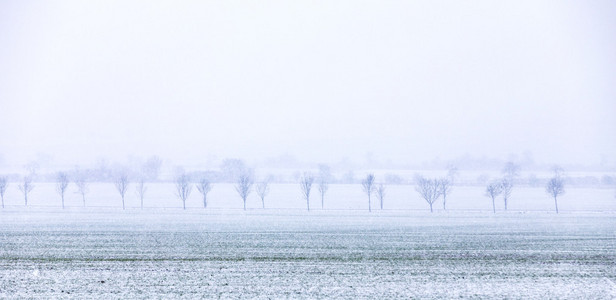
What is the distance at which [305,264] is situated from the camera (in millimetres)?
26156

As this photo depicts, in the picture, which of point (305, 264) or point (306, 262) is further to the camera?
point (306, 262)

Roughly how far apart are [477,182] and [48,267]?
116 m

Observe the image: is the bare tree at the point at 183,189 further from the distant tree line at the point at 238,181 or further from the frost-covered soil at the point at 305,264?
the frost-covered soil at the point at 305,264

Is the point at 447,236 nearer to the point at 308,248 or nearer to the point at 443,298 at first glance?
the point at 308,248

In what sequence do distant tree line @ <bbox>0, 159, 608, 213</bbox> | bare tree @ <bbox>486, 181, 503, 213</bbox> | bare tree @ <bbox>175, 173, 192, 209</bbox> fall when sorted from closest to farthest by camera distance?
bare tree @ <bbox>486, 181, 503, 213</bbox>
bare tree @ <bbox>175, 173, 192, 209</bbox>
distant tree line @ <bbox>0, 159, 608, 213</bbox>

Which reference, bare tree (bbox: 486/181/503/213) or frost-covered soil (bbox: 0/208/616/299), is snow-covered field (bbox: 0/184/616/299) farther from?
bare tree (bbox: 486/181/503/213)

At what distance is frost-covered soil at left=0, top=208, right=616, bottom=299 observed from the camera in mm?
20578

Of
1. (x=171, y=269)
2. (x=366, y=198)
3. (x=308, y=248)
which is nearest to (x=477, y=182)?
(x=366, y=198)

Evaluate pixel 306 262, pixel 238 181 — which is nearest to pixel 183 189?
pixel 238 181

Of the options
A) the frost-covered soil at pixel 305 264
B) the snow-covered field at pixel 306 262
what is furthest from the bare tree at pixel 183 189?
the frost-covered soil at pixel 305 264

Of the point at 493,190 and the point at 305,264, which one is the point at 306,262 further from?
the point at 493,190

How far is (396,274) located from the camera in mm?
23812

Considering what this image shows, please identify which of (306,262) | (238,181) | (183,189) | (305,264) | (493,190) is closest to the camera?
(305,264)

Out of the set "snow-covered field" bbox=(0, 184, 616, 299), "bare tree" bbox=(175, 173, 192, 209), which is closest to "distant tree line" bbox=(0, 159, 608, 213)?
"bare tree" bbox=(175, 173, 192, 209)
